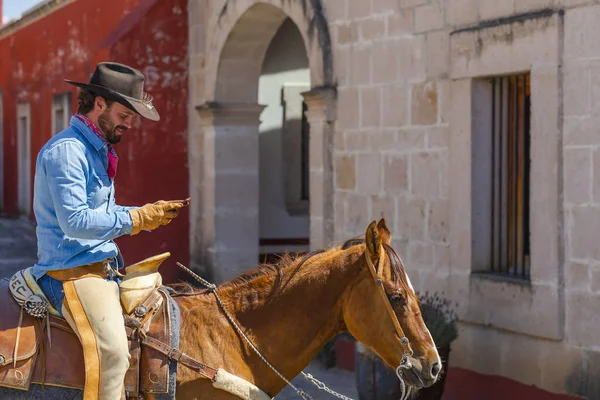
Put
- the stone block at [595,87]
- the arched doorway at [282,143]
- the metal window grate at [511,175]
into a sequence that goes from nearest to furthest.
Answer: the stone block at [595,87]
the metal window grate at [511,175]
the arched doorway at [282,143]

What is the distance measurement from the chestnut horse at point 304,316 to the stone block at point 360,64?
16.1 ft

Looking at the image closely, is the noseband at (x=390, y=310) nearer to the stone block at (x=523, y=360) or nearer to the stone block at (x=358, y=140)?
the stone block at (x=523, y=360)

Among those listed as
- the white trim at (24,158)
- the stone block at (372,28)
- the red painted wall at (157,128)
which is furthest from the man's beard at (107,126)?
the white trim at (24,158)

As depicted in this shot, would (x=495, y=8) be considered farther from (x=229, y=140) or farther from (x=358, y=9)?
(x=229, y=140)

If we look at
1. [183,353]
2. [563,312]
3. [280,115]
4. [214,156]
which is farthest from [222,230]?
[183,353]

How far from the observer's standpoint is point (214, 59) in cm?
1241

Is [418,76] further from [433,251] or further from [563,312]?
[563,312]

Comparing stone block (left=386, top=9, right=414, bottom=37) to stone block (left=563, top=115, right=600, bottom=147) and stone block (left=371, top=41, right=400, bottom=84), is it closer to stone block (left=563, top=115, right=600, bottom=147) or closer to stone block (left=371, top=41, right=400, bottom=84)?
stone block (left=371, top=41, right=400, bottom=84)

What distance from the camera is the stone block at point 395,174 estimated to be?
345 inches

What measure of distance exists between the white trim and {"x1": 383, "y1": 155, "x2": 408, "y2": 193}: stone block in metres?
12.4

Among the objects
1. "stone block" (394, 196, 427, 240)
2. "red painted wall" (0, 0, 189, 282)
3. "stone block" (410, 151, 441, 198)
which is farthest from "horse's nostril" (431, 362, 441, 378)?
"red painted wall" (0, 0, 189, 282)

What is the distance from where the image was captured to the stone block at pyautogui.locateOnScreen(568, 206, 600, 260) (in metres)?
6.80

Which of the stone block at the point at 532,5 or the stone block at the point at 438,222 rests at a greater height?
the stone block at the point at 532,5

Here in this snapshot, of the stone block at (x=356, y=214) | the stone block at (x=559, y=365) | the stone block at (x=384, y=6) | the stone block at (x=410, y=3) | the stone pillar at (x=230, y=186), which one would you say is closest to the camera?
the stone block at (x=559, y=365)
